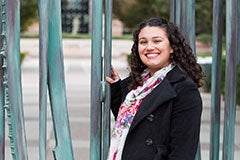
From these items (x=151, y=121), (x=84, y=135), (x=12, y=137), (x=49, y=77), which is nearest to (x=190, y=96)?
(x=151, y=121)

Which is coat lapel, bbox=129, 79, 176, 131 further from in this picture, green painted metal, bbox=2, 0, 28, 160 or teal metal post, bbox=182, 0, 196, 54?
green painted metal, bbox=2, 0, 28, 160

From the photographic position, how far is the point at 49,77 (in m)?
2.57

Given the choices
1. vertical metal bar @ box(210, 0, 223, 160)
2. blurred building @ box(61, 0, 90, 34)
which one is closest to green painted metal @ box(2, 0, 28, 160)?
vertical metal bar @ box(210, 0, 223, 160)

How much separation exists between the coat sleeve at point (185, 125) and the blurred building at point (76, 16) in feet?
192

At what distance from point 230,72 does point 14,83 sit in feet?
3.06

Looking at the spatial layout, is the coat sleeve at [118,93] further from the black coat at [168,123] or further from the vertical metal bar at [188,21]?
the vertical metal bar at [188,21]

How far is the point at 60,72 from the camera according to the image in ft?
8.43

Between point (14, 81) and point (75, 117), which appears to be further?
point (75, 117)

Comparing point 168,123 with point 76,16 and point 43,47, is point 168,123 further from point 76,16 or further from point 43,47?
point 76,16

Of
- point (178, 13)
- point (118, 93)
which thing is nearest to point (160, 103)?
point (118, 93)

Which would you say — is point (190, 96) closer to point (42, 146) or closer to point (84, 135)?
point (42, 146)

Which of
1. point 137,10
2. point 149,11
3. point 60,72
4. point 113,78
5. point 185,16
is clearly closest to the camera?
point 60,72

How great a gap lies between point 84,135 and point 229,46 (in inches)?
223

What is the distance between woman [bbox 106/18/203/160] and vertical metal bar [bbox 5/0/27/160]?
398mm
